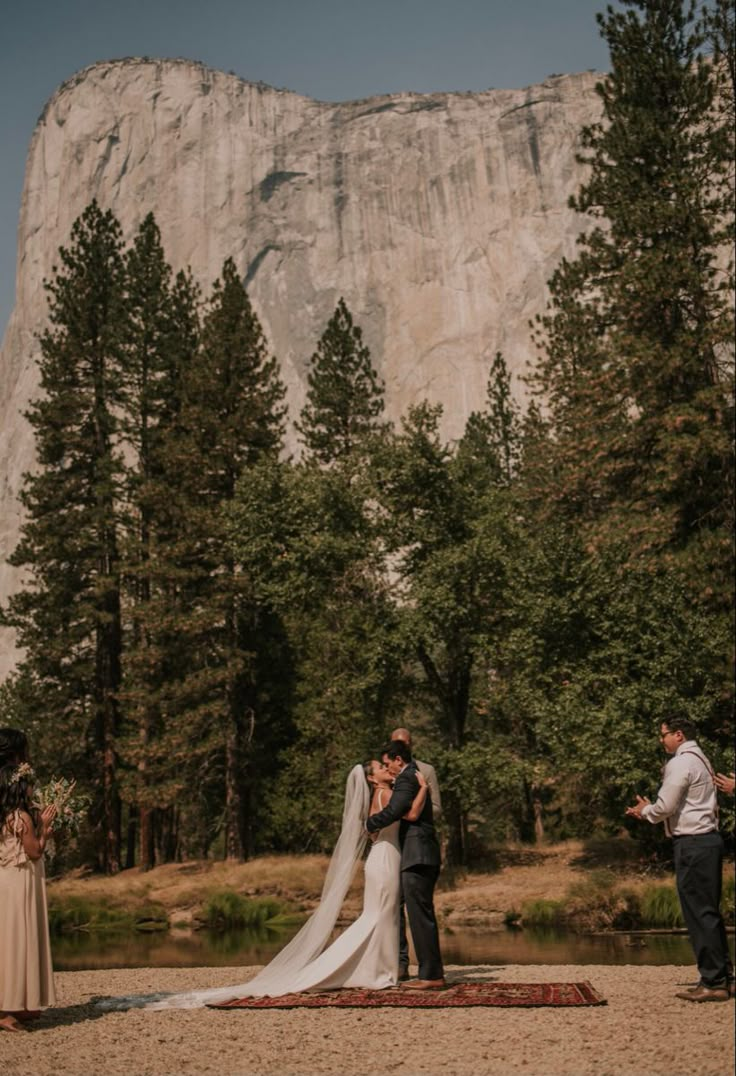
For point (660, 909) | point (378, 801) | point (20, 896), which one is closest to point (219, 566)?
point (660, 909)

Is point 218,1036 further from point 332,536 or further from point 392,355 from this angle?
point 392,355

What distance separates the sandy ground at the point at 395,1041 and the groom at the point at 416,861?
48.3 inches

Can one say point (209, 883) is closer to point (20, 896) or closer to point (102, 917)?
point (102, 917)

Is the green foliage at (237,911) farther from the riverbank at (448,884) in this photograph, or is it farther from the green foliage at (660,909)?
the green foliage at (660,909)

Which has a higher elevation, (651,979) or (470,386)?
(470,386)

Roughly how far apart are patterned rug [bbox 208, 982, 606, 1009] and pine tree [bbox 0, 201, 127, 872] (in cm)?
2459

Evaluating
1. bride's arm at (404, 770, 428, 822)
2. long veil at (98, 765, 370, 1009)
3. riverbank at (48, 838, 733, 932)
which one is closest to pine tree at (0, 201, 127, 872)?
riverbank at (48, 838, 733, 932)

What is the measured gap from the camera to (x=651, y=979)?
1000 cm

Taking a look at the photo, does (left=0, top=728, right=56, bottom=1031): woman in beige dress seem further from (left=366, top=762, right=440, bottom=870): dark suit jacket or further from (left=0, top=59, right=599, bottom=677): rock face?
(left=0, top=59, right=599, bottom=677): rock face

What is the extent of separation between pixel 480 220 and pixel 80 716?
86.0 meters

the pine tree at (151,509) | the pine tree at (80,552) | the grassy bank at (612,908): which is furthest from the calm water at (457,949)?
the pine tree at (80,552)

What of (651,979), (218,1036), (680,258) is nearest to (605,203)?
(680,258)

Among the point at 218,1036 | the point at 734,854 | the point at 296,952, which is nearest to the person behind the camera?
the point at 218,1036

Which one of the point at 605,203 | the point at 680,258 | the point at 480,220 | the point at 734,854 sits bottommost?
the point at 734,854
